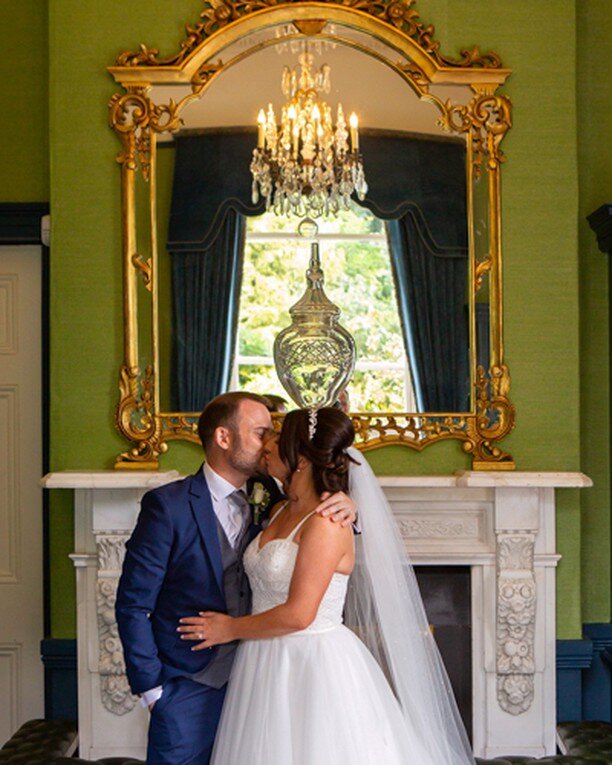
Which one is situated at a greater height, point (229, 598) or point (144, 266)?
point (144, 266)

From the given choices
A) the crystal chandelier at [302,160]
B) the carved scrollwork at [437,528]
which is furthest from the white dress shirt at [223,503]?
the crystal chandelier at [302,160]

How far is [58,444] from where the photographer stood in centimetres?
470

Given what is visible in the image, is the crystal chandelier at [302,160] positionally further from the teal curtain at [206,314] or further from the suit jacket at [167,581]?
the suit jacket at [167,581]

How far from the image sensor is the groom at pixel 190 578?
312 cm

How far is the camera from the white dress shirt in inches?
127

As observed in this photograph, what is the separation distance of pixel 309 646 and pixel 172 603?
40cm

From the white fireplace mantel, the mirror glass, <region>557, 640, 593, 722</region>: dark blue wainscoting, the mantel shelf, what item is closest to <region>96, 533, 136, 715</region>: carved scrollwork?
the white fireplace mantel

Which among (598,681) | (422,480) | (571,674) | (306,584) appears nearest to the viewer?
(306,584)

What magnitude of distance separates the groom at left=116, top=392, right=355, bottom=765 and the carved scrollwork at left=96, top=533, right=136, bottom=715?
1.33 m

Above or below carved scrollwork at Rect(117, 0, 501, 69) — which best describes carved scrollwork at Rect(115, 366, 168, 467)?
below

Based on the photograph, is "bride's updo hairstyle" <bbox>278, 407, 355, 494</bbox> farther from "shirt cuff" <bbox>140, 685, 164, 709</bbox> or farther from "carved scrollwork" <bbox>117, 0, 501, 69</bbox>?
"carved scrollwork" <bbox>117, 0, 501, 69</bbox>

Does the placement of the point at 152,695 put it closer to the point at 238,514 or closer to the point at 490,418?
the point at 238,514

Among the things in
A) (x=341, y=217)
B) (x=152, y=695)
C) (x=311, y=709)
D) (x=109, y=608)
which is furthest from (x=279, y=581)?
(x=341, y=217)

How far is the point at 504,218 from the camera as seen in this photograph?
4719mm
